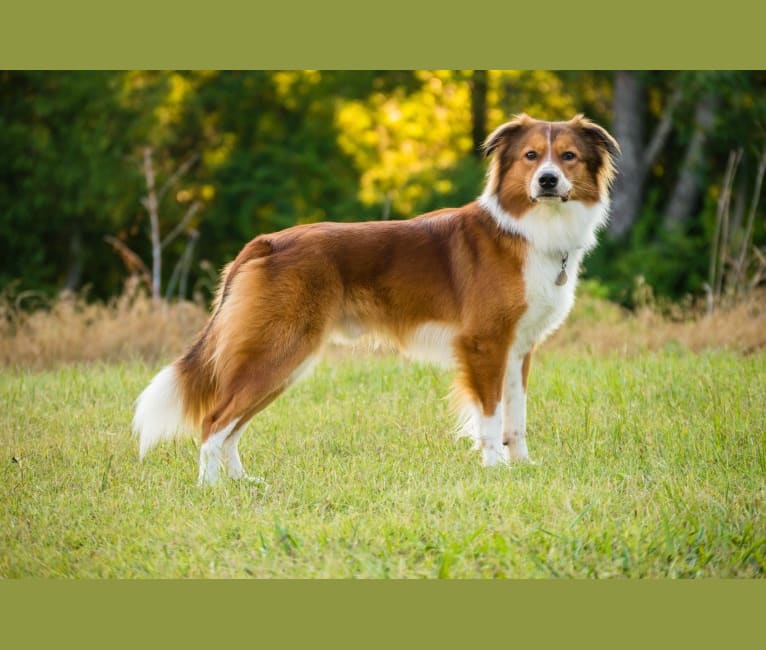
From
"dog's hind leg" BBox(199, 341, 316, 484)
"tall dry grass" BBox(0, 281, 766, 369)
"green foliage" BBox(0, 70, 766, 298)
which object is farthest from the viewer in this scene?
"green foliage" BBox(0, 70, 766, 298)

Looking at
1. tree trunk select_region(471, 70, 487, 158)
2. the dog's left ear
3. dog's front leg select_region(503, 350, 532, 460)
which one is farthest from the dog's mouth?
tree trunk select_region(471, 70, 487, 158)

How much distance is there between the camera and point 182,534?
4.77 metres

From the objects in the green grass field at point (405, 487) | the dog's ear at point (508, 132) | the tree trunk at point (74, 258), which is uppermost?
the dog's ear at point (508, 132)

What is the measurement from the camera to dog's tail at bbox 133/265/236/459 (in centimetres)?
562

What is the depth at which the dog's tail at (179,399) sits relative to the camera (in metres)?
5.62

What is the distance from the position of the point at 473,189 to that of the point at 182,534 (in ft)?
45.1

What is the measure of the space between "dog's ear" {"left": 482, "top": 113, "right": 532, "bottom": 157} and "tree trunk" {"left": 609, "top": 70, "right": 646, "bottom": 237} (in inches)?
432

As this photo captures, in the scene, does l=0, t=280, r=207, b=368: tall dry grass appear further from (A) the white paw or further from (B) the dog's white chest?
(B) the dog's white chest

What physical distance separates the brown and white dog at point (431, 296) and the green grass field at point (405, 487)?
375 mm

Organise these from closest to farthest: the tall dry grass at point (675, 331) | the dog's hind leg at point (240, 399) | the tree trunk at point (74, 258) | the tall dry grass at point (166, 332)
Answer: the dog's hind leg at point (240, 399) < the tall dry grass at point (675, 331) < the tall dry grass at point (166, 332) < the tree trunk at point (74, 258)

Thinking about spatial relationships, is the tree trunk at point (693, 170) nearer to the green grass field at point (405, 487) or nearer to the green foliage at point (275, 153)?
the green foliage at point (275, 153)

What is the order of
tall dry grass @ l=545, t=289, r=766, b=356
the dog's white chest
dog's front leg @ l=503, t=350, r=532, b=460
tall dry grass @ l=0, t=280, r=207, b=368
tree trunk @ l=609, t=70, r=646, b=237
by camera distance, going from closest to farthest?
the dog's white chest
dog's front leg @ l=503, t=350, r=532, b=460
tall dry grass @ l=545, t=289, r=766, b=356
tall dry grass @ l=0, t=280, r=207, b=368
tree trunk @ l=609, t=70, r=646, b=237

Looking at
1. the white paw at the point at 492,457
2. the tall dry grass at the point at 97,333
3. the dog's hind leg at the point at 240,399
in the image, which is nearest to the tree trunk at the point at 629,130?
the tall dry grass at the point at 97,333

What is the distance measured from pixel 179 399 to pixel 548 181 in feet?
7.84
